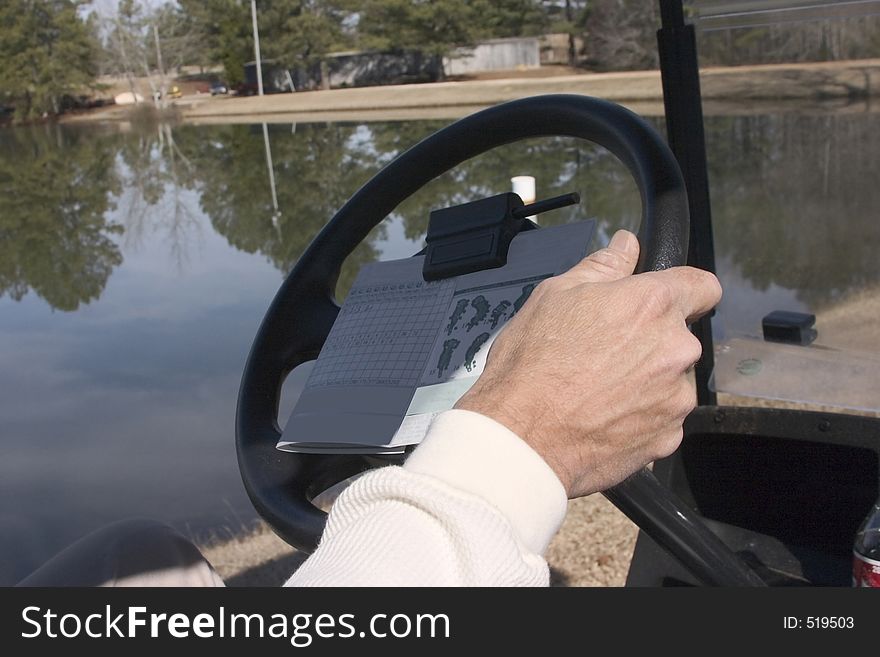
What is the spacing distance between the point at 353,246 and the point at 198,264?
8794mm

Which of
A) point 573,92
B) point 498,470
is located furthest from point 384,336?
point 573,92

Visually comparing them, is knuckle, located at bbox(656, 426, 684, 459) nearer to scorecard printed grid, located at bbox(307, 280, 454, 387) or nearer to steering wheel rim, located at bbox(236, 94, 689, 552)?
steering wheel rim, located at bbox(236, 94, 689, 552)

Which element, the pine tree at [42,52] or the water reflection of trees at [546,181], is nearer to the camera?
the water reflection of trees at [546,181]

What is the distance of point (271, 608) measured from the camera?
2.34ft

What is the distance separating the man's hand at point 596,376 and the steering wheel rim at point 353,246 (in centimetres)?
12

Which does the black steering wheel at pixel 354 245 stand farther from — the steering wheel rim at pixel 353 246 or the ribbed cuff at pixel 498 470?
the ribbed cuff at pixel 498 470

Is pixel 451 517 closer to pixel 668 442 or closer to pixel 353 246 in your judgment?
pixel 668 442

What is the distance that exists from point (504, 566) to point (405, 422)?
1.05 feet

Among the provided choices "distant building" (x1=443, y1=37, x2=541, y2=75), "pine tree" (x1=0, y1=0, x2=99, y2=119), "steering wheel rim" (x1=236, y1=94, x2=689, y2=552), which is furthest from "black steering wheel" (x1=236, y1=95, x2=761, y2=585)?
"distant building" (x1=443, y1=37, x2=541, y2=75)

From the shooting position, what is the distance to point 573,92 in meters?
3.10

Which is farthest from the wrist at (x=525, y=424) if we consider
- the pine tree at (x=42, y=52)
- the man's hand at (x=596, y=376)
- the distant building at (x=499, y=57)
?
the distant building at (x=499, y=57)

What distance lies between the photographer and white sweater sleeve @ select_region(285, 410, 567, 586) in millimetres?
625

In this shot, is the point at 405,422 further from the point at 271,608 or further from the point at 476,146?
the point at 476,146

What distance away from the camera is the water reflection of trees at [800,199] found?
61.9 inches
